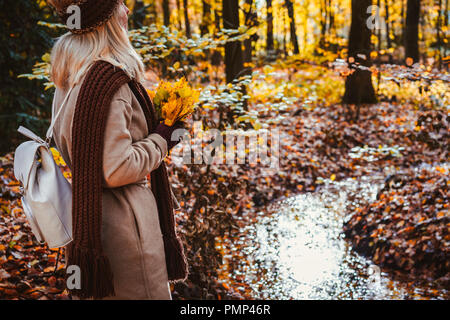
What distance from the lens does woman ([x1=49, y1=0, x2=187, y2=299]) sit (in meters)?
1.96

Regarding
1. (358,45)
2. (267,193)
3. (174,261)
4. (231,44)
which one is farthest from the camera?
(358,45)

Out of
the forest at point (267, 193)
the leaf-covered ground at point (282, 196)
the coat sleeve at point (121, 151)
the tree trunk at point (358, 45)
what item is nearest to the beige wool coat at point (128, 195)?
the coat sleeve at point (121, 151)

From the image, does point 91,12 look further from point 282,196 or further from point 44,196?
point 282,196

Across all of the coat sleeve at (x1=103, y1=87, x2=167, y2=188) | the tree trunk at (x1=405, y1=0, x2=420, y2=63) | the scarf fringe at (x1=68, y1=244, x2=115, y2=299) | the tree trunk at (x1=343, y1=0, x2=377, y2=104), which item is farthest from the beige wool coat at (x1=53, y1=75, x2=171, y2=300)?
the tree trunk at (x1=405, y1=0, x2=420, y2=63)

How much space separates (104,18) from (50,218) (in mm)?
1016

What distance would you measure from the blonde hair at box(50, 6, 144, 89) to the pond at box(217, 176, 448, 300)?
12.1 feet

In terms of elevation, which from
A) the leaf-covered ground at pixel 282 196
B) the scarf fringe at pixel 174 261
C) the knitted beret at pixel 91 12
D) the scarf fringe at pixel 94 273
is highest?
the knitted beret at pixel 91 12

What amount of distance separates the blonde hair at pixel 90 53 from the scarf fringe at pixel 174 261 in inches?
38.7

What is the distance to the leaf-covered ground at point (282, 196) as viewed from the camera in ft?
14.8

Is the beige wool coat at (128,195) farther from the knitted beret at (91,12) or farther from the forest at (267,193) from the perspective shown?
the forest at (267,193)

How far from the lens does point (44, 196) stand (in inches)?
77.2

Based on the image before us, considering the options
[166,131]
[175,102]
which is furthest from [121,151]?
[175,102]

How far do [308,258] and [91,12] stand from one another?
484 cm
